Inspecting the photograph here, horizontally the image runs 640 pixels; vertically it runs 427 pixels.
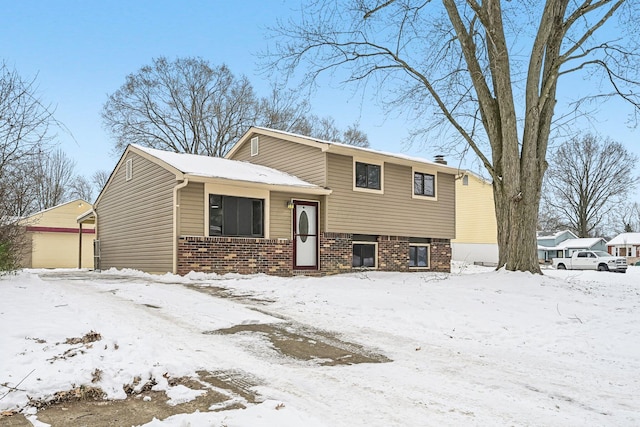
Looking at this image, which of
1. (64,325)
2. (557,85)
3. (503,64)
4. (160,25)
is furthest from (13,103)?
(160,25)

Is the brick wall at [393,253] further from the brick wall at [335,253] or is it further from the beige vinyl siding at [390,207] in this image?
the brick wall at [335,253]

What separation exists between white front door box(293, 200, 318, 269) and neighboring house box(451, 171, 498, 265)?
670 inches

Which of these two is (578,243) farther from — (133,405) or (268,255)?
(133,405)

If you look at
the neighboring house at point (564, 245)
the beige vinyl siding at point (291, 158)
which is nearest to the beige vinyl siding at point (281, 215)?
the beige vinyl siding at point (291, 158)

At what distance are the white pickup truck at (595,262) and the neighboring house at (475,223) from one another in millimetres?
4979

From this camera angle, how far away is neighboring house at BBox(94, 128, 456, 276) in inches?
524

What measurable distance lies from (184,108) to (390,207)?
17.5 m

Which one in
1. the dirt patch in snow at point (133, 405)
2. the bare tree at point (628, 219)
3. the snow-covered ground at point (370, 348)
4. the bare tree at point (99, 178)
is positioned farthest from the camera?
the bare tree at point (628, 219)

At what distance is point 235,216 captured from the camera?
13883 millimetres

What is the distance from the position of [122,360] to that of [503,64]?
10.5 m

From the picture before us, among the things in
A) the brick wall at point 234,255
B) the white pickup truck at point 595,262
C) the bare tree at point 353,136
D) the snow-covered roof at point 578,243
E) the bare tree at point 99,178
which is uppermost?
the bare tree at point 353,136

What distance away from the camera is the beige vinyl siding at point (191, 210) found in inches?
510

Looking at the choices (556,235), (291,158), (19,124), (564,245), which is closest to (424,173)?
(291,158)

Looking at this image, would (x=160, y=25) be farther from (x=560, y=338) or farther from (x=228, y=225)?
(x=560, y=338)
